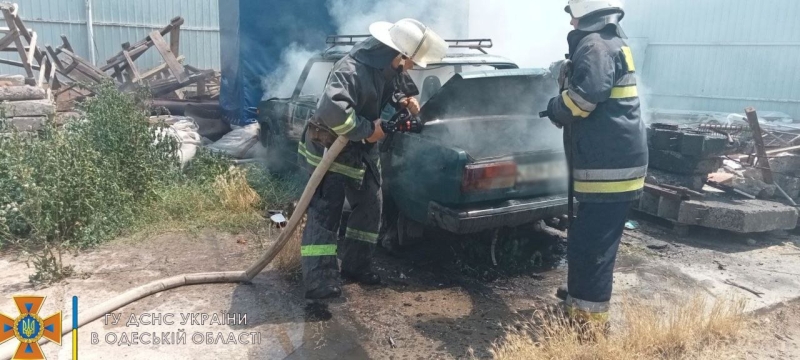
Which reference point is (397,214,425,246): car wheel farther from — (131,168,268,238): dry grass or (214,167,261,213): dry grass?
(214,167,261,213): dry grass

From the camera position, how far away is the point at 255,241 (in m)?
4.92

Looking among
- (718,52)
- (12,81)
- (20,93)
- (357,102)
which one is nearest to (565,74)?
(357,102)

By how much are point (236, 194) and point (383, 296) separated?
228 cm

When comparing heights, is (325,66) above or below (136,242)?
above

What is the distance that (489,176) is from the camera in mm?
3900

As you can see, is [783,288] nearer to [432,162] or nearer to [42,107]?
[432,162]

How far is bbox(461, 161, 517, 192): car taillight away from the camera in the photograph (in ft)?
12.5

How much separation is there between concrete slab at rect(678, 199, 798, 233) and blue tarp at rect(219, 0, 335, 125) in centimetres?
578

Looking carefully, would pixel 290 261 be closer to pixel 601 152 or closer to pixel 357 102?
pixel 357 102

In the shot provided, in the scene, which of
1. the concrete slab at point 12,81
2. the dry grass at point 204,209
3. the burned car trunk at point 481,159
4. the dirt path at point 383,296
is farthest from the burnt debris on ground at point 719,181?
the concrete slab at point 12,81

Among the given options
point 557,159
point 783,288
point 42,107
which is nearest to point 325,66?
point 557,159

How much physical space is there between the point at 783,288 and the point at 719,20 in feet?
34.3

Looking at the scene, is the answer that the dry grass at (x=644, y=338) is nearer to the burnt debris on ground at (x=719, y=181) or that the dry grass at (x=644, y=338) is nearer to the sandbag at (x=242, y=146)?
the burnt debris on ground at (x=719, y=181)

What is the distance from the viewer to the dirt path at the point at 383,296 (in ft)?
10.7
